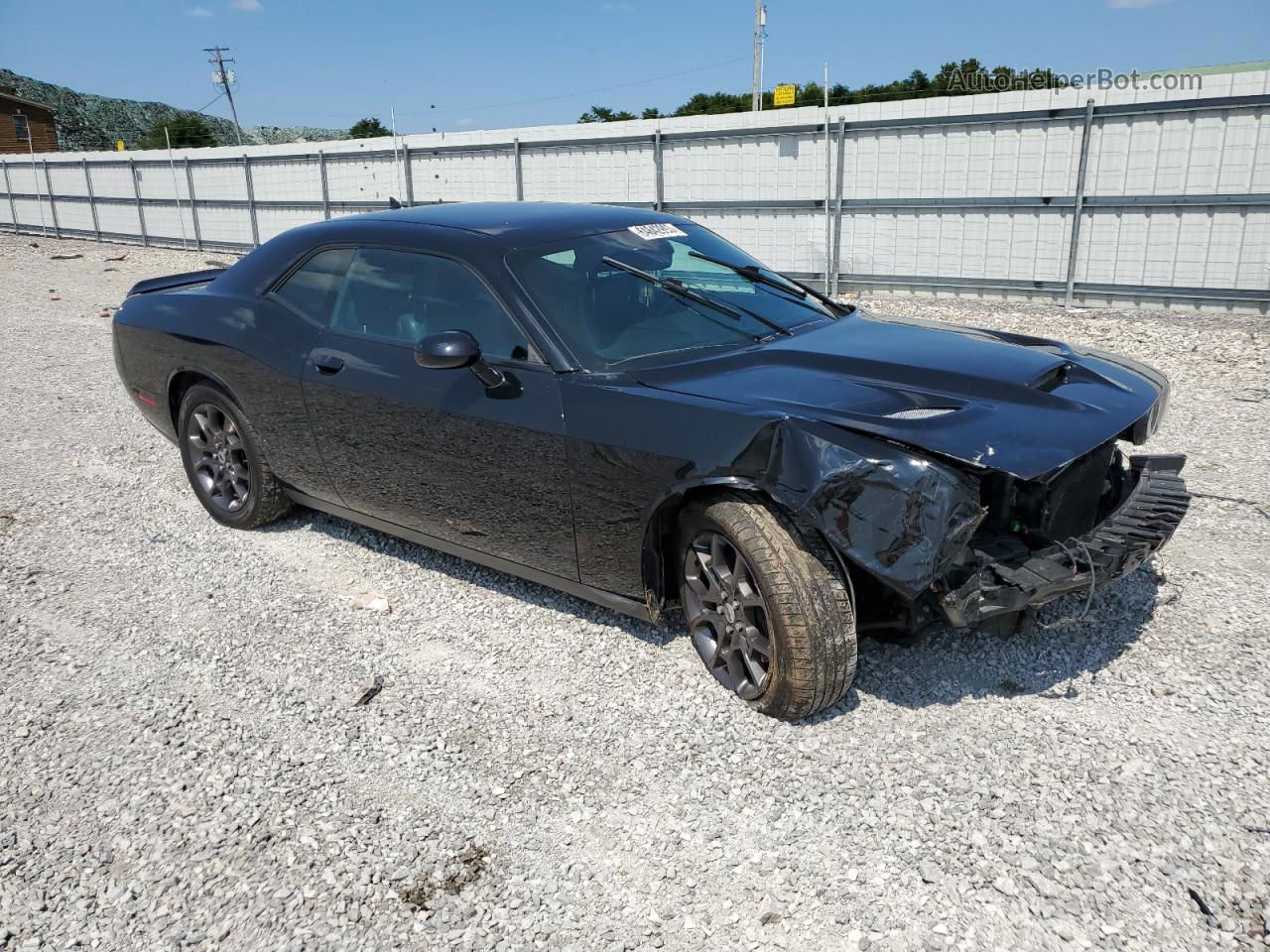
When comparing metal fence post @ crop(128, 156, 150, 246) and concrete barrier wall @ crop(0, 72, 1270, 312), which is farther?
metal fence post @ crop(128, 156, 150, 246)

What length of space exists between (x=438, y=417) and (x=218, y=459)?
197 centimetres

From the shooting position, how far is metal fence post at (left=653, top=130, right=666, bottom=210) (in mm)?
13920

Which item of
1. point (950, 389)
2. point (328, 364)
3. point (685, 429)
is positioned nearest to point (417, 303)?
point (328, 364)

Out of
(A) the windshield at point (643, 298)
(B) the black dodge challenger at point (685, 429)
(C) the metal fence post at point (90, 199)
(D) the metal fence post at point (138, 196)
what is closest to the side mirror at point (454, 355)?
(B) the black dodge challenger at point (685, 429)

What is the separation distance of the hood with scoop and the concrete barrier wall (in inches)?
317

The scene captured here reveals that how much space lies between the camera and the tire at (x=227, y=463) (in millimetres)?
4859

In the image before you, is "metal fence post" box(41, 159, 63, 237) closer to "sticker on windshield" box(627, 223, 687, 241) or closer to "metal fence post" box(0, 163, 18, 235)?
"metal fence post" box(0, 163, 18, 235)

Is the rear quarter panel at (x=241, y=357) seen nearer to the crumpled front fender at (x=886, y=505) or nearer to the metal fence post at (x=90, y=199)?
the crumpled front fender at (x=886, y=505)

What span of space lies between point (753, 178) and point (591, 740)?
1138 centimetres

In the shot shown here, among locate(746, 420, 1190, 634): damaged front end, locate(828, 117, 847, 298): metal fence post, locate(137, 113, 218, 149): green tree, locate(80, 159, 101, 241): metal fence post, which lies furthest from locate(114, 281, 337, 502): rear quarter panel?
locate(137, 113, 218, 149): green tree

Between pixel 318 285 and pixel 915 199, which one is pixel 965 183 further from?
pixel 318 285

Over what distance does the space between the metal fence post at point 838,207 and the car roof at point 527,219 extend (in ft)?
28.2

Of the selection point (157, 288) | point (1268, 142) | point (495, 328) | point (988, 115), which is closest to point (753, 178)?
point (988, 115)

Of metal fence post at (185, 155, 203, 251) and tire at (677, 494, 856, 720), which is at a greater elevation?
metal fence post at (185, 155, 203, 251)
